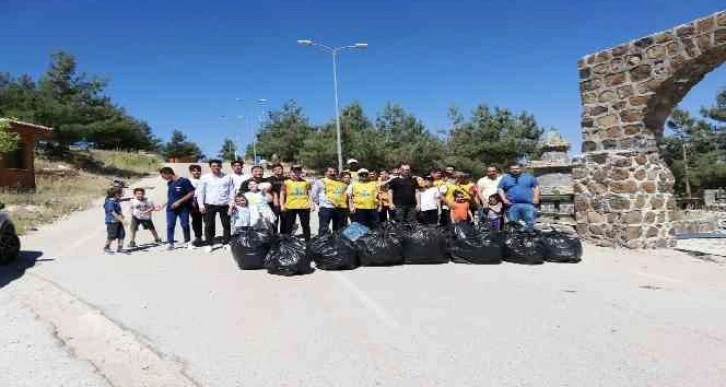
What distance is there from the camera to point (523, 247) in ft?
28.3

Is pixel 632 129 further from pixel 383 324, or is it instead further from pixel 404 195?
pixel 383 324

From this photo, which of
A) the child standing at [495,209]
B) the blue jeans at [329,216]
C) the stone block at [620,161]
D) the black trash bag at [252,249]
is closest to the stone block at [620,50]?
the stone block at [620,161]

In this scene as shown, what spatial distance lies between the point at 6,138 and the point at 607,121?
2097 centimetres

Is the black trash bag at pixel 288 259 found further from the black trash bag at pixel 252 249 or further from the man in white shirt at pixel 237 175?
the man in white shirt at pixel 237 175

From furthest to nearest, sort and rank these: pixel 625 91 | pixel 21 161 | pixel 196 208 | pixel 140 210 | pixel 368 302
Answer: pixel 21 161, pixel 140 210, pixel 196 208, pixel 625 91, pixel 368 302

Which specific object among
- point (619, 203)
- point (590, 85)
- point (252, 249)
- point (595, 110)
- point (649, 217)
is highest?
point (590, 85)

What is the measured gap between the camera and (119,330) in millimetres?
5348

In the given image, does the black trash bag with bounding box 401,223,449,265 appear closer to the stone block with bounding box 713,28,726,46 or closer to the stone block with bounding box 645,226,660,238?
the stone block with bounding box 645,226,660,238

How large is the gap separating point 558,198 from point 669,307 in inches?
234

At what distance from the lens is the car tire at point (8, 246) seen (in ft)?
29.6

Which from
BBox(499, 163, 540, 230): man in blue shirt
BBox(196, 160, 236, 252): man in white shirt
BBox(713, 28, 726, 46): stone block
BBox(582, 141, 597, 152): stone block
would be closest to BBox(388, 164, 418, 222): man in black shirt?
BBox(499, 163, 540, 230): man in blue shirt

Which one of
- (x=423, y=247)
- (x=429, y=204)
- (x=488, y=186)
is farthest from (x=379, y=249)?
(x=488, y=186)

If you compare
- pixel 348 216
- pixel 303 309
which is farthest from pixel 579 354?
pixel 348 216

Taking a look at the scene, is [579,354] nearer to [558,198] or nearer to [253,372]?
[253,372]
